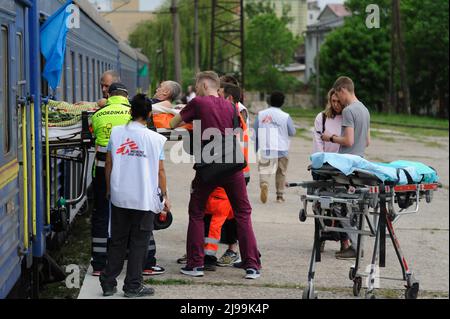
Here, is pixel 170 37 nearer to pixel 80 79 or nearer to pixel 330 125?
pixel 80 79

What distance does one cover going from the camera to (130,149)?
756cm

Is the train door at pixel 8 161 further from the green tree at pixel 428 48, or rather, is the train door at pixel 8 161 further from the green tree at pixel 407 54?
the green tree at pixel 428 48

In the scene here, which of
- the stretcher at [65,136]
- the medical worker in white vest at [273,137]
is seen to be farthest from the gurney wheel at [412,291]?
the medical worker in white vest at [273,137]

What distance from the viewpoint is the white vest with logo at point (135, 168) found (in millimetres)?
7527

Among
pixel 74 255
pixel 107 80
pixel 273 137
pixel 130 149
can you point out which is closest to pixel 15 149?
pixel 130 149

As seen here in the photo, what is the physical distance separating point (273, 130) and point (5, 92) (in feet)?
24.9

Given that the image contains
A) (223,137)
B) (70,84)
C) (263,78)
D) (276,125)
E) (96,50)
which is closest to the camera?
(223,137)

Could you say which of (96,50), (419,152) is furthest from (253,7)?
(96,50)

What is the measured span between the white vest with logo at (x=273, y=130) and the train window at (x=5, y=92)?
7.31 m

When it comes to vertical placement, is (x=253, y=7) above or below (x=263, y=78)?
above

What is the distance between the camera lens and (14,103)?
6.95 m

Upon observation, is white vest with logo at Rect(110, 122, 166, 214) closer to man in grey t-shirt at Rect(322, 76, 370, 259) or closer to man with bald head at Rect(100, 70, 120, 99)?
man with bald head at Rect(100, 70, 120, 99)
